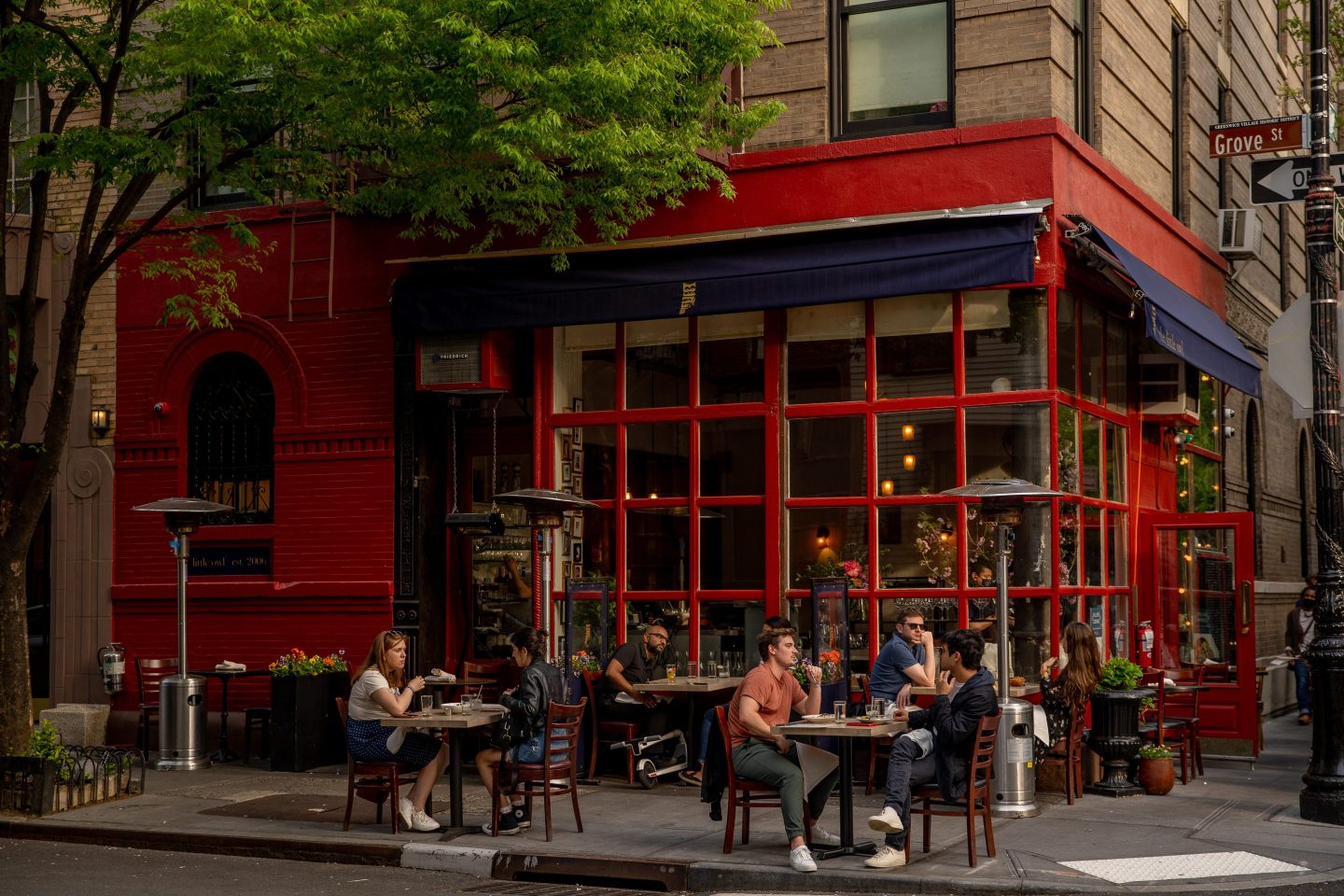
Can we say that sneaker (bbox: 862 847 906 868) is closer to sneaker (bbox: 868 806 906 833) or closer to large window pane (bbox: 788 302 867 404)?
sneaker (bbox: 868 806 906 833)

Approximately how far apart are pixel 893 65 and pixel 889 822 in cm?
792

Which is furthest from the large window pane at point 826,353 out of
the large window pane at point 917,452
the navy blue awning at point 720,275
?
the navy blue awning at point 720,275

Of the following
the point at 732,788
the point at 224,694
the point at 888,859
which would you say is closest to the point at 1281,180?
the point at 888,859

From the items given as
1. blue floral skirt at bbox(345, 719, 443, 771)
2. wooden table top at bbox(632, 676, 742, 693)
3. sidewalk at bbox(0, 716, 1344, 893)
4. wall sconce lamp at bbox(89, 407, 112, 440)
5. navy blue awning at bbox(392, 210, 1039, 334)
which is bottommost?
sidewalk at bbox(0, 716, 1344, 893)

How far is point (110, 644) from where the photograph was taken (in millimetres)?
17344

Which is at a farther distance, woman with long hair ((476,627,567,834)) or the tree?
the tree

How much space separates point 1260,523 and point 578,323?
38.9ft

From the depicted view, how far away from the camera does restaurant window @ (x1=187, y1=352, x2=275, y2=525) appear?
17031 millimetres

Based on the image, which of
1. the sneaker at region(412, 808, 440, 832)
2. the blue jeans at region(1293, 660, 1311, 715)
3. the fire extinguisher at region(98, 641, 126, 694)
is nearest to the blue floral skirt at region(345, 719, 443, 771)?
the sneaker at region(412, 808, 440, 832)

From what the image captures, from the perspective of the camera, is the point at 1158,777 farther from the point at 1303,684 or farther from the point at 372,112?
the point at 372,112

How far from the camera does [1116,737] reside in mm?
13219

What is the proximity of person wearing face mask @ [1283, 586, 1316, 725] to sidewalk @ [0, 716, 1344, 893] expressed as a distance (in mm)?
6041

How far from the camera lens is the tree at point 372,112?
12773mm

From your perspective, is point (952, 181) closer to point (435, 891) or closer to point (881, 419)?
point (881, 419)
